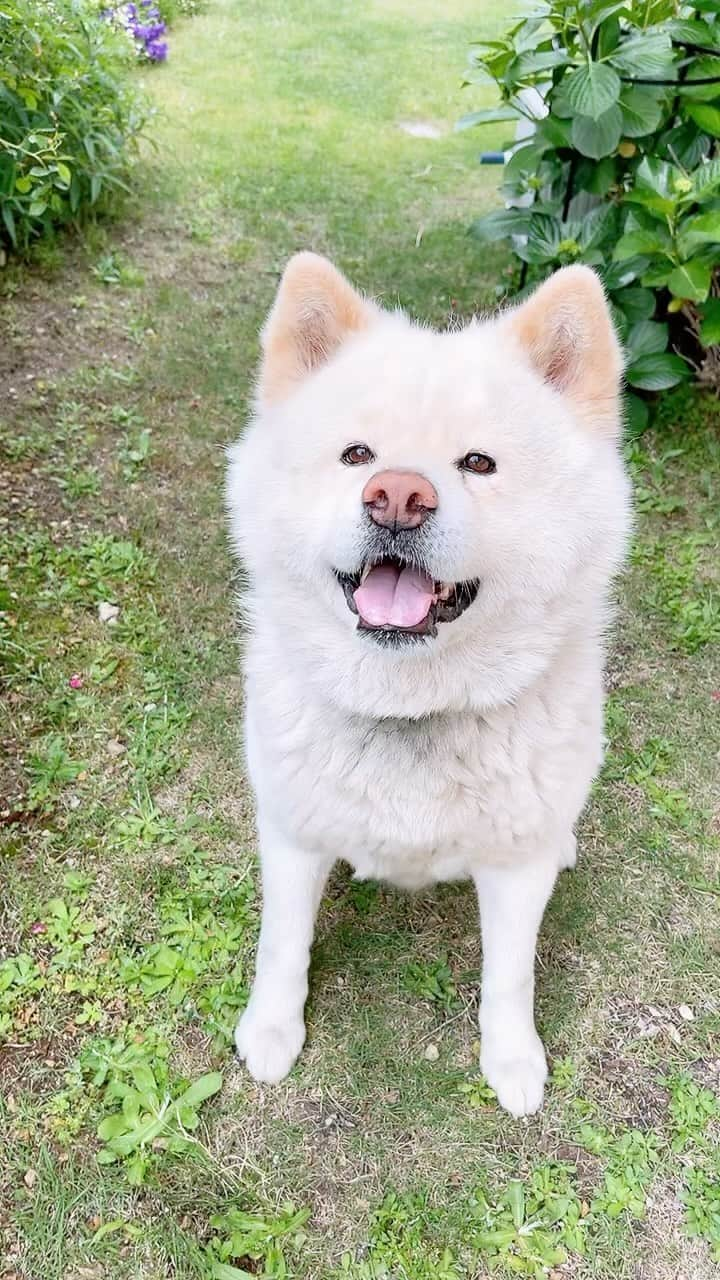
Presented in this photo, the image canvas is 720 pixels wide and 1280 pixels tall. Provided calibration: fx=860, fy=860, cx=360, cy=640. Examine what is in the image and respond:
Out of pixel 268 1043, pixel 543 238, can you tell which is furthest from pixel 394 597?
pixel 543 238

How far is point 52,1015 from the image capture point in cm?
212

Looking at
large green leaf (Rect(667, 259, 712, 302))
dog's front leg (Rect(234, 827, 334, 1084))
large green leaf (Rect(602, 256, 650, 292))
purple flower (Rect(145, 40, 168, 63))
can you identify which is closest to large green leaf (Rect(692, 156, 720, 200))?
large green leaf (Rect(667, 259, 712, 302))

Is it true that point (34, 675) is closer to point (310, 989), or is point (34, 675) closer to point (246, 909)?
point (246, 909)

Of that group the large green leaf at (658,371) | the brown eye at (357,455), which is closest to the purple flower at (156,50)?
the large green leaf at (658,371)

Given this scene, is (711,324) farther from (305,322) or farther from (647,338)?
(305,322)

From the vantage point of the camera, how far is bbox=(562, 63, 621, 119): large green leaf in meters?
3.10

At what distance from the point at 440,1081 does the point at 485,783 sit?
0.84 m

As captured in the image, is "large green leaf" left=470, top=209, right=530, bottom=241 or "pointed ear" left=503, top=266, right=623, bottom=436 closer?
"pointed ear" left=503, top=266, right=623, bottom=436

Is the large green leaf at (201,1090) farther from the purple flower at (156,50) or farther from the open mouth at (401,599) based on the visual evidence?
the purple flower at (156,50)

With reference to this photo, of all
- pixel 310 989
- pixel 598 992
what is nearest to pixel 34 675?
pixel 310 989

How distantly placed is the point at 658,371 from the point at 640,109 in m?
1.00

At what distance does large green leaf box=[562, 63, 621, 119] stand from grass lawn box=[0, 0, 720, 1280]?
140cm

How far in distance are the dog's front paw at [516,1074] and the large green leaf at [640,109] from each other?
129 inches

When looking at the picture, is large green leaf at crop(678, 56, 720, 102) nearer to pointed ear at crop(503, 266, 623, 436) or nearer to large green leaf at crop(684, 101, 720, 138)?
large green leaf at crop(684, 101, 720, 138)
